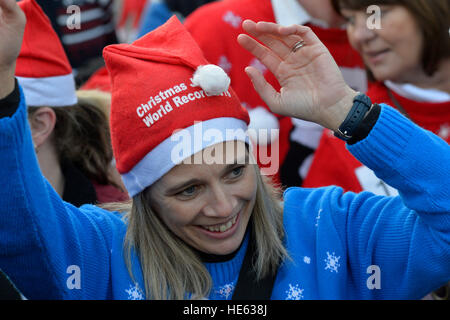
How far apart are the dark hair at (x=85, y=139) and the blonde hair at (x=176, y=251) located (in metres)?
0.87

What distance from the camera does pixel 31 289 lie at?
78.4 inches

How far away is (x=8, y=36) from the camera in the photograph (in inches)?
66.1

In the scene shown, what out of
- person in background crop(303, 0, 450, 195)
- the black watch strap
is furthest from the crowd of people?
person in background crop(303, 0, 450, 195)

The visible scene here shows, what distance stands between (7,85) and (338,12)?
1.94 metres

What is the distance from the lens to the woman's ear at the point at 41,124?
9.29 ft

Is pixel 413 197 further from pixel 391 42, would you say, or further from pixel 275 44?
pixel 391 42

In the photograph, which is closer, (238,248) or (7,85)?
(7,85)

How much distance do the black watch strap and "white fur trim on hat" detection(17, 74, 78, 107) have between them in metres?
Result: 1.44

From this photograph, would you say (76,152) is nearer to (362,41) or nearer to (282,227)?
(282,227)

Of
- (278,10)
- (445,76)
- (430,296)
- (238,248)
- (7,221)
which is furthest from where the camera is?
(278,10)

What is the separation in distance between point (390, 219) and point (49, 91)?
1593mm

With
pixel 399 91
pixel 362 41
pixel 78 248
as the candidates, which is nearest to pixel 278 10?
pixel 362 41

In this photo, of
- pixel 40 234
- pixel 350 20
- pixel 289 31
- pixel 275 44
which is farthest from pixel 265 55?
pixel 350 20

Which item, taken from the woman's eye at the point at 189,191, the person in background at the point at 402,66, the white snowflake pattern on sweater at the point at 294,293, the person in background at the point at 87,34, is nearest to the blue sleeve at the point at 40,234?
the woman's eye at the point at 189,191
